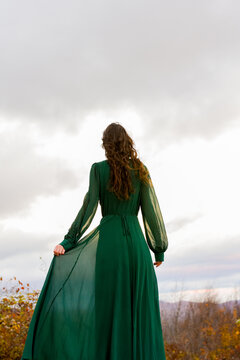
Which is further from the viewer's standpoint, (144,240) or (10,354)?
(10,354)

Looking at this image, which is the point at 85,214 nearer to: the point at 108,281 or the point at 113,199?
the point at 113,199

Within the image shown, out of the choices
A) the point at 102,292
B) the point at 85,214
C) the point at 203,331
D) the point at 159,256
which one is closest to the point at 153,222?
the point at 159,256

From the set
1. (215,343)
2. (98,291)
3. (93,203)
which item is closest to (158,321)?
(98,291)

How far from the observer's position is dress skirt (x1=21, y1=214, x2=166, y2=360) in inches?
137

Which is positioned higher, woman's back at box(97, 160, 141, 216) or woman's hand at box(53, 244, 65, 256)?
woman's back at box(97, 160, 141, 216)

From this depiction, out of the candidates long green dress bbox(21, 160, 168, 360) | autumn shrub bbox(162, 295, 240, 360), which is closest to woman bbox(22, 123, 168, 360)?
long green dress bbox(21, 160, 168, 360)

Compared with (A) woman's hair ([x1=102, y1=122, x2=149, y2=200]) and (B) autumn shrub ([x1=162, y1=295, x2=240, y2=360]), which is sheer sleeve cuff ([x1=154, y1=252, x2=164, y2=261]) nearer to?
(A) woman's hair ([x1=102, y1=122, x2=149, y2=200])

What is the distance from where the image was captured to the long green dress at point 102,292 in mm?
3498

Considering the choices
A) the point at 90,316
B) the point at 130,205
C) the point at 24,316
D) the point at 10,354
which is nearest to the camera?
the point at 90,316

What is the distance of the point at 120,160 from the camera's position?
383cm

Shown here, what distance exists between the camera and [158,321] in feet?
12.2

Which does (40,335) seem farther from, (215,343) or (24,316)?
(215,343)

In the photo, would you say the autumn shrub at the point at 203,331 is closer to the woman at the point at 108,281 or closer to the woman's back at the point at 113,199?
the woman at the point at 108,281

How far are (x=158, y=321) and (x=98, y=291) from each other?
0.60 meters
